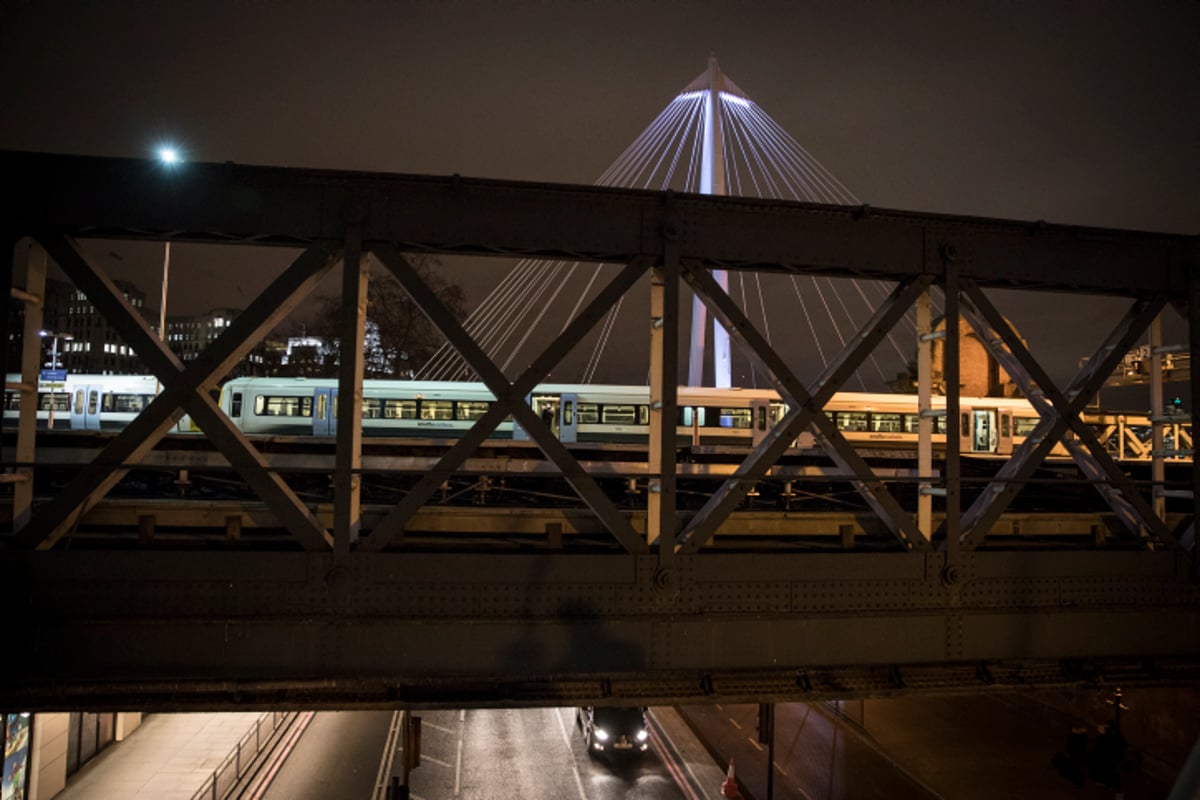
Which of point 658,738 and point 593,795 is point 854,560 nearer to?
point 593,795

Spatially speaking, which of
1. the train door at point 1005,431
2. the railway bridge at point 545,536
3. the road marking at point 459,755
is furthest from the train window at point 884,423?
the railway bridge at point 545,536

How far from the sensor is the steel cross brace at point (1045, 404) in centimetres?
653

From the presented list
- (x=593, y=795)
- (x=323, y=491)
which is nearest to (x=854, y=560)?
(x=323, y=491)

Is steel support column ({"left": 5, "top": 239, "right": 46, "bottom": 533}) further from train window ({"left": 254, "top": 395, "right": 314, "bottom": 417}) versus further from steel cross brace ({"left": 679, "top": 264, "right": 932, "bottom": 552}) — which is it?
train window ({"left": 254, "top": 395, "right": 314, "bottom": 417})

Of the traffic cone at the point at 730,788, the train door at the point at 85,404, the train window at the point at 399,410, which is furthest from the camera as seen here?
the train door at the point at 85,404

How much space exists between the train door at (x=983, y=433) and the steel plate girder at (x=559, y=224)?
18498 mm

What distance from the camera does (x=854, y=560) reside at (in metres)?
6.24

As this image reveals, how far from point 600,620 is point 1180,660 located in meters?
5.58

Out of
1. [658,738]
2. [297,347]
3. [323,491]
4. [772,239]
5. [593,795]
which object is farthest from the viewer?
[297,347]

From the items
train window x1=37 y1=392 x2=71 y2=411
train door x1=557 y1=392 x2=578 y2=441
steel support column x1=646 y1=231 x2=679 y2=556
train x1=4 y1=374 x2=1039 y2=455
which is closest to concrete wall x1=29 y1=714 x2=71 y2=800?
train x1=4 y1=374 x2=1039 y2=455

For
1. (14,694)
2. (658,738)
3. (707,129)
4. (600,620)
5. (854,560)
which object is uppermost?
(707,129)

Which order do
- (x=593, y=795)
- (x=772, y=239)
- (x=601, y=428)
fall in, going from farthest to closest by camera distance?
(x=601, y=428)
(x=593, y=795)
(x=772, y=239)

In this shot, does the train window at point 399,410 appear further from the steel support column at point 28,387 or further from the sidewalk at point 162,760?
the steel support column at point 28,387

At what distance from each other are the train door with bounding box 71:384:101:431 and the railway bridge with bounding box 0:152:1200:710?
22006 millimetres
